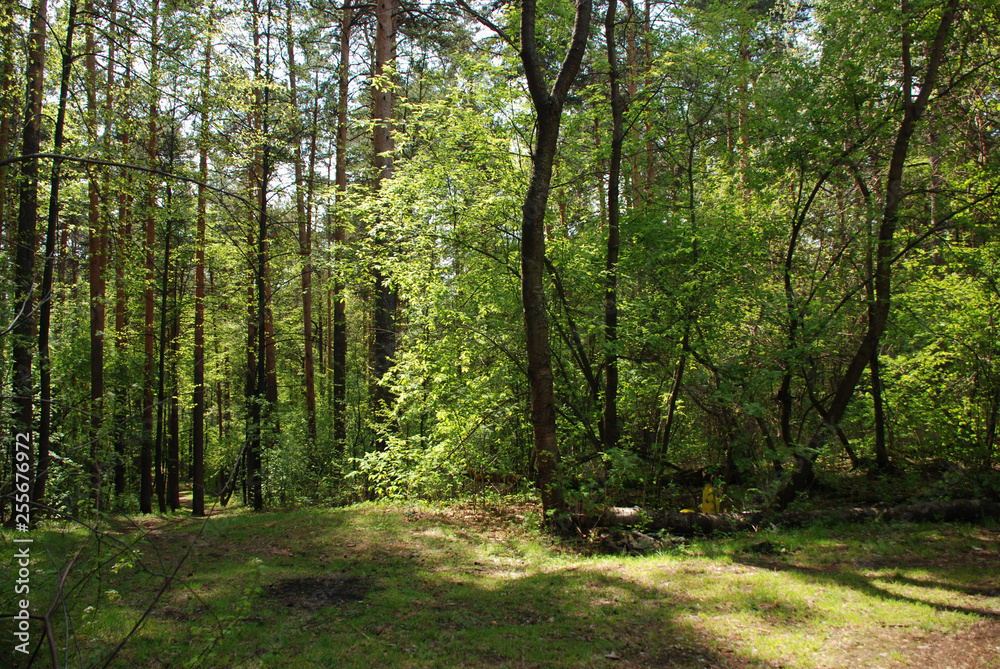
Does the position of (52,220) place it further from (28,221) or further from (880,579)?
(880,579)

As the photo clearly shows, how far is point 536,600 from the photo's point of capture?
5055 millimetres

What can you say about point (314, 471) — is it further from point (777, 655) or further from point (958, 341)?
point (958, 341)

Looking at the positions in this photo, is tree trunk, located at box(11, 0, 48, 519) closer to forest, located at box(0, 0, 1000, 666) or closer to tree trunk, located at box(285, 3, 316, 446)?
forest, located at box(0, 0, 1000, 666)

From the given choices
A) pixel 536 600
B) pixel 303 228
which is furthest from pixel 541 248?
pixel 303 228

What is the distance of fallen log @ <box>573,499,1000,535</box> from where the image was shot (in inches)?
276

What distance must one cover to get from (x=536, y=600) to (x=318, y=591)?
203 centimetres

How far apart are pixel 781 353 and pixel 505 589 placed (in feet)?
16.2

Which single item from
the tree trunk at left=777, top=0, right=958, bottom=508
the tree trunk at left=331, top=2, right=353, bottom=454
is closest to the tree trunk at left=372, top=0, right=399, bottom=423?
the tree trunk at left=331, top=2, right=353, bottom=454

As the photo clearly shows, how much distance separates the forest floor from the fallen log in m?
0.30

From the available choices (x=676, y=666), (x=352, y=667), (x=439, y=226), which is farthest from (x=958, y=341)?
(x=352, y=667)

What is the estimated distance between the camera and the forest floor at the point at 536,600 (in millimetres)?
3785

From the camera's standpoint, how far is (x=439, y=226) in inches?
351

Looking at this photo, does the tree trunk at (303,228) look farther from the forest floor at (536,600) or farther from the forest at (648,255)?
the forest floor at (536,600)

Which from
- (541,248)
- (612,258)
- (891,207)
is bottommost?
(541,248)
